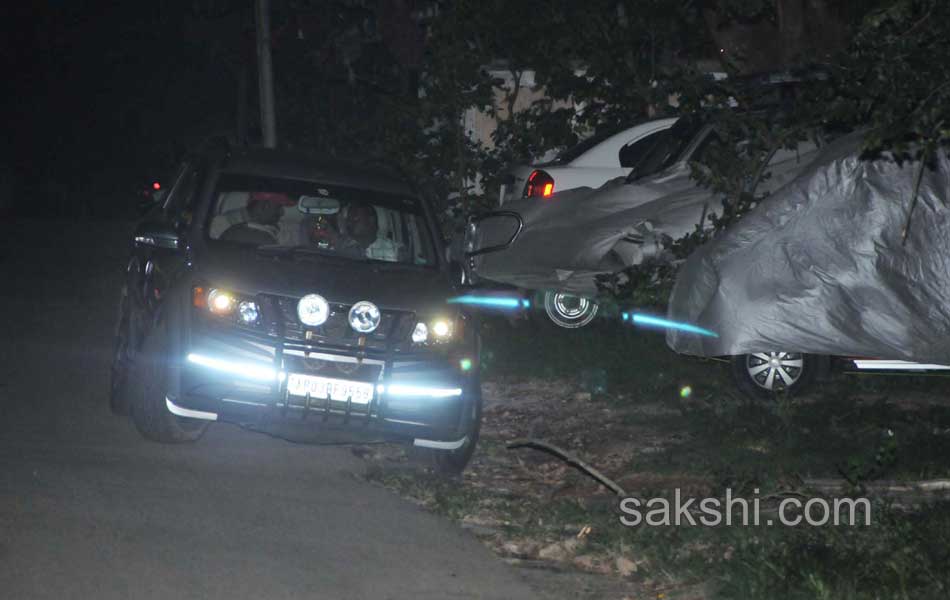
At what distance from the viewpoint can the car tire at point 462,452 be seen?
29.2 feet

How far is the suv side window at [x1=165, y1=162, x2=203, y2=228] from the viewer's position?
9.59 m

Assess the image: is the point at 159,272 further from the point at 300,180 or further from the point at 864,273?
the point at 864,273

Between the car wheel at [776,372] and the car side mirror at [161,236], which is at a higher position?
the car side mirror at [161,236]

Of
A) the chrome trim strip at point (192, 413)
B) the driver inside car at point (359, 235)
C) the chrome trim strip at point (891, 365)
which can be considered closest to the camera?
the chrome trim strip at point (192, 413)

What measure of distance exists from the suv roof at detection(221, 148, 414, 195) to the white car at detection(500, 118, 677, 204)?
5.52 m

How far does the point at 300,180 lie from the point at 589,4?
923cm

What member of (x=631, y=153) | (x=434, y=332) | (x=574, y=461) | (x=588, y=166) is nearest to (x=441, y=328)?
(x=434, y=332)

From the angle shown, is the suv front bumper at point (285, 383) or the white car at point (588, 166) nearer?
the suv front bumper at point (285, 383)

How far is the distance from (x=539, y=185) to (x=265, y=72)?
10.2 meters

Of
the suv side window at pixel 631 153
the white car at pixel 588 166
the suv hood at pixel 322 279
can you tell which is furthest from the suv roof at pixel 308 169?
the suv side window at pixel 631 153

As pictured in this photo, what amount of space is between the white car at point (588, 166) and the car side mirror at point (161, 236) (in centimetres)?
683

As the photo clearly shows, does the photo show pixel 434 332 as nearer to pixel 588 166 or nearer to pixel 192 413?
pixel 192 413

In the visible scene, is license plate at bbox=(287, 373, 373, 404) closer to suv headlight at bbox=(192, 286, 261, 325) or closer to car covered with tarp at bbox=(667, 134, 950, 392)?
suv headlight at bbox=(192, 286, 261, 325)

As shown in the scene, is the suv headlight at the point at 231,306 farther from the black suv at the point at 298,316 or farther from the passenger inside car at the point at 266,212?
the passenger inside car at the point at 266,212
